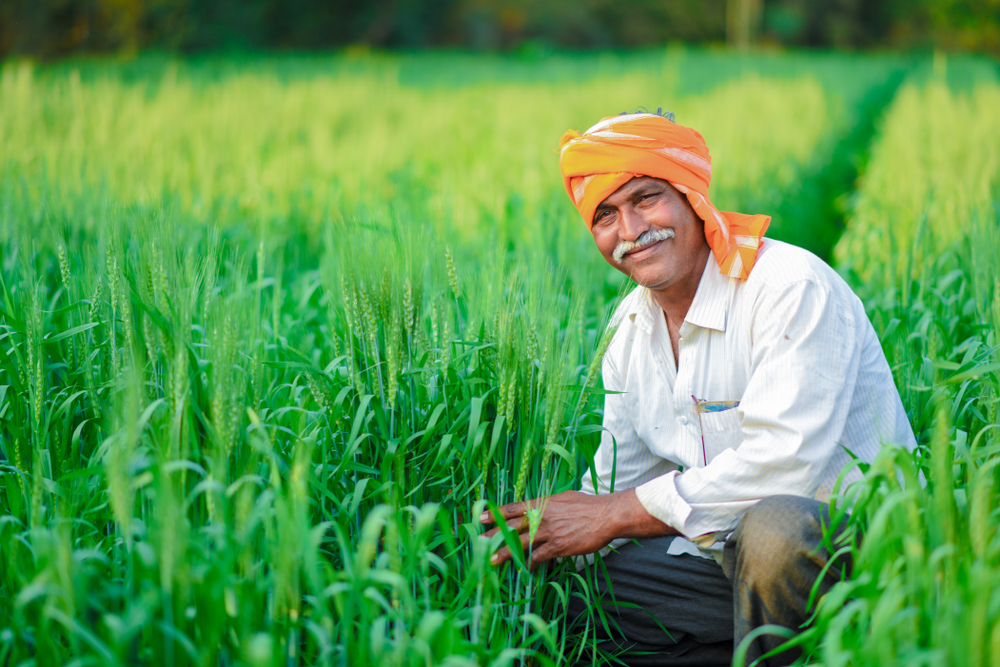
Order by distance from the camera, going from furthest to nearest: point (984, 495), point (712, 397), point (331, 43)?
point (331, 43), point (712, 397), point (984, 495)

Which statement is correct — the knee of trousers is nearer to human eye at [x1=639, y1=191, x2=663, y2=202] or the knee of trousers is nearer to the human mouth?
the human mouth

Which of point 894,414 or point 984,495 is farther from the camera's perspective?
point 894,414

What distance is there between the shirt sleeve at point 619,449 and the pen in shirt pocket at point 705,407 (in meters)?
0.18

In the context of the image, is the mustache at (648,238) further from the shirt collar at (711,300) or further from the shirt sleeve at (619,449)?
the shirt sleeve at (619,449)

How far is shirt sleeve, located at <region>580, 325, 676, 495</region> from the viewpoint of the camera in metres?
2.02

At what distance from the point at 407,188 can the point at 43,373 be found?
3.23m

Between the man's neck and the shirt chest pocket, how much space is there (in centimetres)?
27

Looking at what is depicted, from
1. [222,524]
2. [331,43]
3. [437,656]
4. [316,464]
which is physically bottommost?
[437,656]

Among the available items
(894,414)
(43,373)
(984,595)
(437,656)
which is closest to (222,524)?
(437,656)

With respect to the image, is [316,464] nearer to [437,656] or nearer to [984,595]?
[437,656]

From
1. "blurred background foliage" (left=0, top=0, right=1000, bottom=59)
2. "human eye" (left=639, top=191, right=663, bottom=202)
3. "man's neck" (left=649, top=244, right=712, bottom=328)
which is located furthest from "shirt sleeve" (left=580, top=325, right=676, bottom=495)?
"blurred background foliage" (left=0, top=0, right=1000, bottom=59)

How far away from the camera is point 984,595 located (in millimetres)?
1078

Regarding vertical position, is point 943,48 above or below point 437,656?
above

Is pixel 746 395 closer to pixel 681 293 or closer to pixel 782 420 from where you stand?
pixel 782 420
